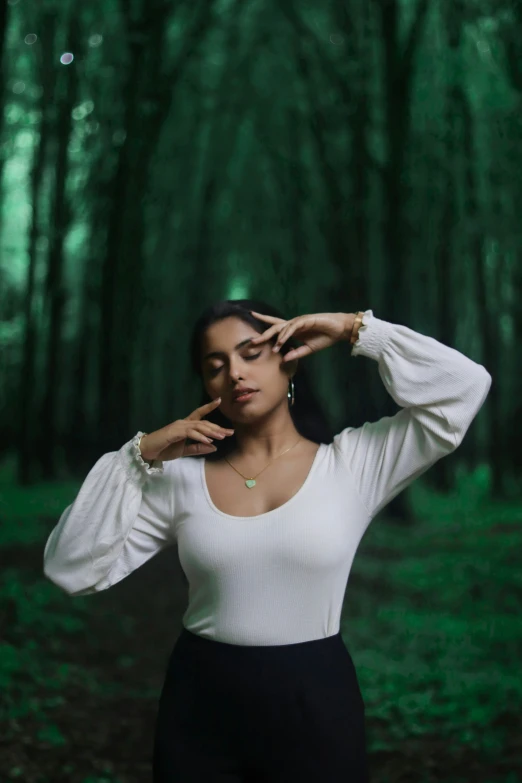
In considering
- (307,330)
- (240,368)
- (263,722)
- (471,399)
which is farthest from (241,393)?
(263,722)

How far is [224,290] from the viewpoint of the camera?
99.5 inches

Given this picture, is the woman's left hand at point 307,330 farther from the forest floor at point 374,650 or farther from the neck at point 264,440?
the forest floor at point 374,650

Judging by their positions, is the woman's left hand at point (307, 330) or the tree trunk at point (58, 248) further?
the tree trunk at point (58, 248)

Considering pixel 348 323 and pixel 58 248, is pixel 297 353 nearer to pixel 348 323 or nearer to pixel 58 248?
pixel 348 323

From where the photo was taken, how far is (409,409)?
1448mm

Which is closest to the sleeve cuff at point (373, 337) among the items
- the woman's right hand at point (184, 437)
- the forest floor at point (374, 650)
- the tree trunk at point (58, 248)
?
the woman's right hand at point (184, 437)

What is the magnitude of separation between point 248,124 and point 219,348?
1.33 meters

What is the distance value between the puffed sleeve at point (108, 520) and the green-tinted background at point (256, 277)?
0.97m

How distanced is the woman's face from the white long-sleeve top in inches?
5.8

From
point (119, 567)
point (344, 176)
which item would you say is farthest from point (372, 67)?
point (119, 567)

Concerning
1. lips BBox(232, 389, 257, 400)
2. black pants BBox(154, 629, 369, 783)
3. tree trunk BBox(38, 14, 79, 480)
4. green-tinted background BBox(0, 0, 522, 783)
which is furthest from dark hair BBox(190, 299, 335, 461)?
tree trunk BBox(38, 14, 79, 480)

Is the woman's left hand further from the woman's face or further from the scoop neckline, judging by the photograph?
the scoop neckline

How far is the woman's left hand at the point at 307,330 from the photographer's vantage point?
1.46 metres

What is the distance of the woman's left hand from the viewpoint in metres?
1.46
